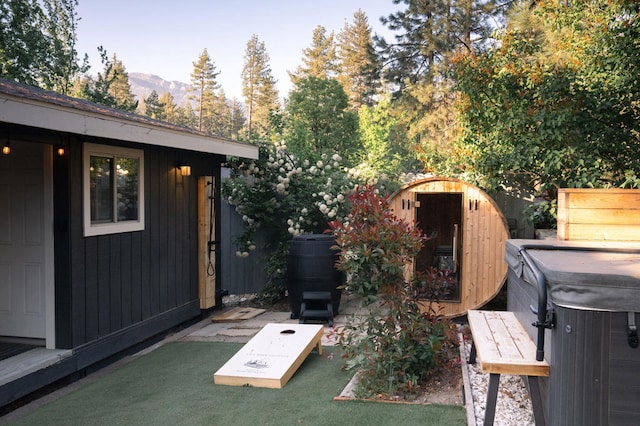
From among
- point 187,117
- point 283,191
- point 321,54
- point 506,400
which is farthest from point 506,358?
point 187,117

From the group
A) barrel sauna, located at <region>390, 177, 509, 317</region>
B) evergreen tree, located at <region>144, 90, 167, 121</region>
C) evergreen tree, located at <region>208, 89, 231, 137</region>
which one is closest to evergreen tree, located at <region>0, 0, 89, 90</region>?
barrel sauna, located at <region>390, 177, 509, 317</region>

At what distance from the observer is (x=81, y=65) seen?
1798cm

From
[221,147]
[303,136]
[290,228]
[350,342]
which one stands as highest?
[303,136]

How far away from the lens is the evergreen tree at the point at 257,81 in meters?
40.9

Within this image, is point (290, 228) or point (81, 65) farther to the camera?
point (81, 65)

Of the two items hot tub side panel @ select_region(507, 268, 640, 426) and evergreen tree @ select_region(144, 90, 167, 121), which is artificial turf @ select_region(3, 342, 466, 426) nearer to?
hot tub side panel @ select_region(507, 268, 640, 426)

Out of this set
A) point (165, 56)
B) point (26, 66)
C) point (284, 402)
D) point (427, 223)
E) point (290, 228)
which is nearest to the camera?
point (284, 402)

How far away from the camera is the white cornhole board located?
439cm

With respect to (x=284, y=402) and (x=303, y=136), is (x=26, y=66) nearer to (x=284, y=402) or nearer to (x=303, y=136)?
(x=303, y=136)

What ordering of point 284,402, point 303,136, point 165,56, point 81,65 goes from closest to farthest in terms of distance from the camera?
1. point 284,402
2. point 303,136
3. point 81,65
4. point 165,56

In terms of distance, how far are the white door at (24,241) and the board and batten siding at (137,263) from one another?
389mm

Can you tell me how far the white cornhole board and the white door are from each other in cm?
188

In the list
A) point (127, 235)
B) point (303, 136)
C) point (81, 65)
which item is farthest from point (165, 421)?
point (81, 65)

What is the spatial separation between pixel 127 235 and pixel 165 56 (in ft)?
219
